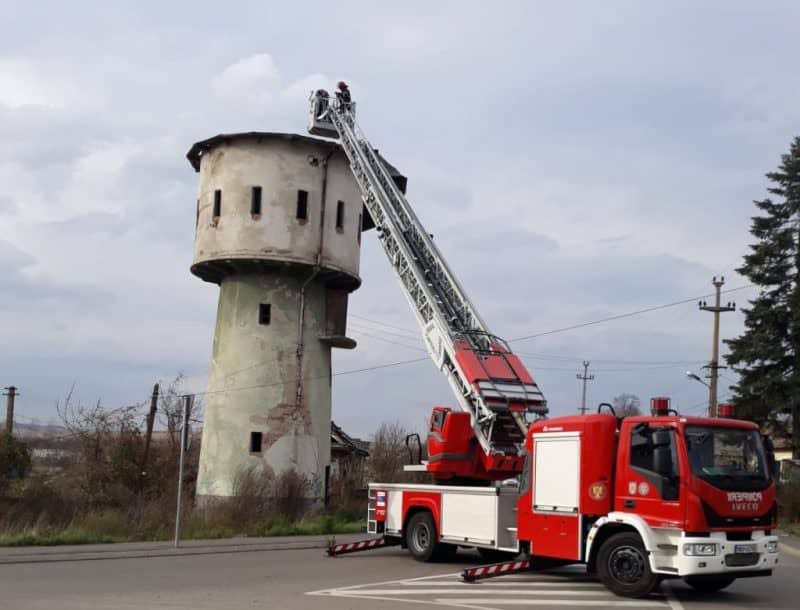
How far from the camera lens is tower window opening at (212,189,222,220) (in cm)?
3350

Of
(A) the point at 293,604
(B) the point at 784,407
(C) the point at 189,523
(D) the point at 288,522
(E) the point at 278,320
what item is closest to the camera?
(A) the point at 293,604

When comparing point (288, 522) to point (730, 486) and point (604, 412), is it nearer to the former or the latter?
point (604, 412)

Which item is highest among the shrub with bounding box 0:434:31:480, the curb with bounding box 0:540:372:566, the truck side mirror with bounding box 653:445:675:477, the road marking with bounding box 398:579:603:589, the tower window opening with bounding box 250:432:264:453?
the tower window opening with bounding box 250:432:264:453

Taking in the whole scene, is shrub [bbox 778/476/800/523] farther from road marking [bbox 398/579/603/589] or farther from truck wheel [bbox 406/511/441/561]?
road marking [bbox 398/579/603/589]

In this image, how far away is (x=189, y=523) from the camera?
79.0 ft

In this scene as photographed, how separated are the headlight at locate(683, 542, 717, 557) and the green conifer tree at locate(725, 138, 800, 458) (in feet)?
105

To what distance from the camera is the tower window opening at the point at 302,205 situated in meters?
33.4

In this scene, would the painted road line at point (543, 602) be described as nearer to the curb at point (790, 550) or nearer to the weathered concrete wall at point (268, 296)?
the curb at point (790, 550)

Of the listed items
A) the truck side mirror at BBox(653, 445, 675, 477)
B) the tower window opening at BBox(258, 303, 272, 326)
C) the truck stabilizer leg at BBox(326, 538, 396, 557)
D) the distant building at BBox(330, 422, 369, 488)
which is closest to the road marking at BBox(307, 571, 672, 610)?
the truck side mirror at BBox(653, 445, 675, 477)

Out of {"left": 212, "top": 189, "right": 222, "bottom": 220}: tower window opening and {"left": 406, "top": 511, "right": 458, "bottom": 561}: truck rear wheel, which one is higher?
{"left": 212, "top": 189, "right": 222, "bottom": 220}: tower window opening

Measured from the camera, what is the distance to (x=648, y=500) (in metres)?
12.6

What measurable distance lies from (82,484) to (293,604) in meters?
25.6

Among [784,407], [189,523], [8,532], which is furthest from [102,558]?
[784,407]

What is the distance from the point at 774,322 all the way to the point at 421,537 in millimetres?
30304
